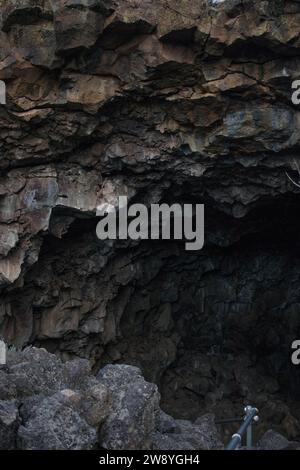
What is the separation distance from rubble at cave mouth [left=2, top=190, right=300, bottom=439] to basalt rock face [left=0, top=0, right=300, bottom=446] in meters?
0.06

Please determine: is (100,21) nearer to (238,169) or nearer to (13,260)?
(238,169)

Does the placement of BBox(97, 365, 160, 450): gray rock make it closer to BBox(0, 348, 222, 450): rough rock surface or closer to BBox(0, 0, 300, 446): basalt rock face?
BBox(0, 348, 222, 450): rough rock surface

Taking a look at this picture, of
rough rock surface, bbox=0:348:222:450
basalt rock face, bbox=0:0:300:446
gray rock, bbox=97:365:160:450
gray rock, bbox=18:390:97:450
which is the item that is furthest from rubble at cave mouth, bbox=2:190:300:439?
gray rock, bbox=18:390:97:450

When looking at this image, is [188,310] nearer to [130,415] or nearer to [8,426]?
[130,415]

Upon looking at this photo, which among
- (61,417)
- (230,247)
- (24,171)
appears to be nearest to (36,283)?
(24,171)

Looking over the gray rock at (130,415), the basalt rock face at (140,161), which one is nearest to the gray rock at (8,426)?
the gray rock at (130,415)

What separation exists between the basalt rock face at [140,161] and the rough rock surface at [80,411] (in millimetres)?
6175

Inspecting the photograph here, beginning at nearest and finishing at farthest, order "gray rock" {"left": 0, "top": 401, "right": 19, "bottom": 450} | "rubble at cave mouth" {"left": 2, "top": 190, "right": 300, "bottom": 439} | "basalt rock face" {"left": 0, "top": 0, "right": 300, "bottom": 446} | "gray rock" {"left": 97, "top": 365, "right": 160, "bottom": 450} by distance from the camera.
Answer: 1. "gray rock" {"left": 0, "top": 401, "right": 19, "bottom": 450}
2. "gray rock" {"left": 97, "top": 365, "right": 160, "bottom": 450}
3. "basalt rock face" {"left": 0, "top": 0, "right": 300, "bottom": 446}
4. "rubble at cave mouth" {"left": 2, "top": 190, "right": 300, "bottom": 439}

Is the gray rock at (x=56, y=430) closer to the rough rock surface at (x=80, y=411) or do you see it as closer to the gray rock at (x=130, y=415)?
the rough rock surface at (x=80, y=411)

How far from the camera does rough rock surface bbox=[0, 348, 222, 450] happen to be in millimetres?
4848

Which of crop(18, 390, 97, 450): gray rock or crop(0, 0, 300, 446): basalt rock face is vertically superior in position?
crop(0, 0, 300, 446): basalt rock face

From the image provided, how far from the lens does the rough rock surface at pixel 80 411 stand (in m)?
4.85

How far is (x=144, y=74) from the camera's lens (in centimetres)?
1073

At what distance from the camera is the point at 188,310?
1730 cm
